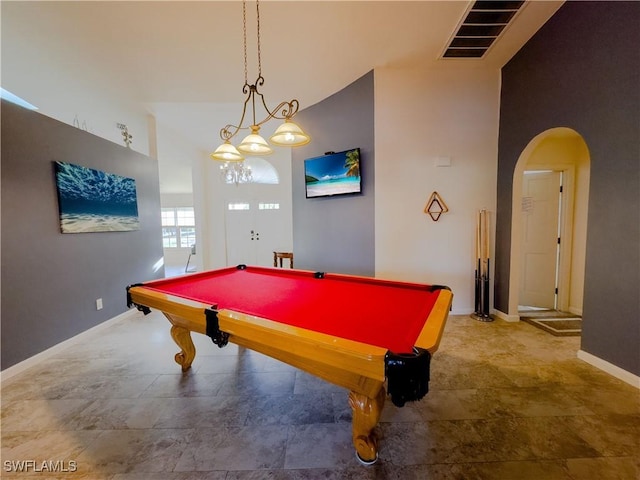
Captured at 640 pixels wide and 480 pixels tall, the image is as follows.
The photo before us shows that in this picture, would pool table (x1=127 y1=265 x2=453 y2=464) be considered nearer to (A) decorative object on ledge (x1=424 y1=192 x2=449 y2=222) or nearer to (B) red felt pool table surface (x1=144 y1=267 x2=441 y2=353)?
(B) red felt pool table surface (x1=144 y1=267 x2=441 y2=353)

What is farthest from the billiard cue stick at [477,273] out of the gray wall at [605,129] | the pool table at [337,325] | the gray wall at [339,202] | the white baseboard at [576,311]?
the pool table at [337,325]

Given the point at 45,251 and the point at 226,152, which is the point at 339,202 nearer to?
the point at 226,152

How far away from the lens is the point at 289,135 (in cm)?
195

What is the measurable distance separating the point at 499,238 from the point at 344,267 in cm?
203

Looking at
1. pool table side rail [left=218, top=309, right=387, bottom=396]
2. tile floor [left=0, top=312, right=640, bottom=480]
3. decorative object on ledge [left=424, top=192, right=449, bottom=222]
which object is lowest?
tile floor [left=0, top=312, right=640, bottom=480]

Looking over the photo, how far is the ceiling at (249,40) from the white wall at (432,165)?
0.85 feet

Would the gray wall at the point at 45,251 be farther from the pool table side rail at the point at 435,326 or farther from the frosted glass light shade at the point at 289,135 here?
the pool table side rail at the point at 435,326

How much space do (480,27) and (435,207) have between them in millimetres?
1861

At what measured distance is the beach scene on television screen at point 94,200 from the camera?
2.68m

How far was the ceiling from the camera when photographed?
220 cm

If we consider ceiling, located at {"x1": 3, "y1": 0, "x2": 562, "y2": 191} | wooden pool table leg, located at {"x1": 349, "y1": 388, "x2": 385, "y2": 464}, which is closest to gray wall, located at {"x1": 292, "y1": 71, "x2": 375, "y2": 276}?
ceiling, located at {"x1": 3, "y1": 0, "x2": 562, "y2": 191}

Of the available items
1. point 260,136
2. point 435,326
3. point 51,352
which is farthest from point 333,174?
point 51,352

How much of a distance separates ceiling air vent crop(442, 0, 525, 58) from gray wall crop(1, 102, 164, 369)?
4.21m

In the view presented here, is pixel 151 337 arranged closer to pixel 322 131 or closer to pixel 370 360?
pixel 370 360
